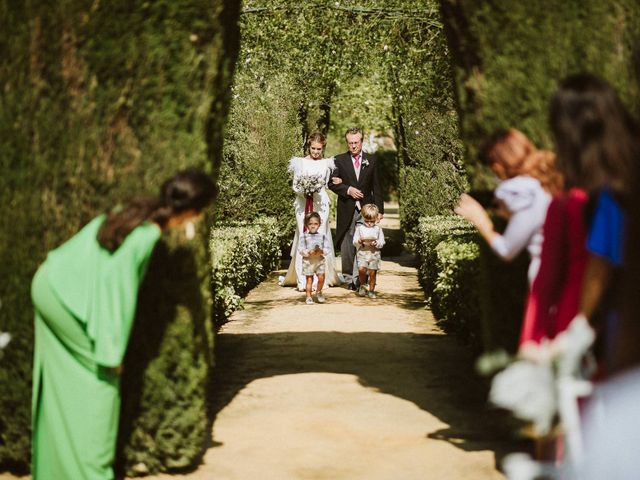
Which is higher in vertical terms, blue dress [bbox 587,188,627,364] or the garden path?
blue dress [bbox 587,188,627,364]

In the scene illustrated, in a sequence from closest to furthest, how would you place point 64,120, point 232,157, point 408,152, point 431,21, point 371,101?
point 64,120, point 431,21, point 232,157, point 408,152, point 371,101

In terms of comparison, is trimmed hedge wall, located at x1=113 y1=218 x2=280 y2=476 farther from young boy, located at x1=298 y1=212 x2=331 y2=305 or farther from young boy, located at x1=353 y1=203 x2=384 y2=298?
young boy, located at x1=353 y1=203 x2=384 y2=298

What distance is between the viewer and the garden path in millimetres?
5473

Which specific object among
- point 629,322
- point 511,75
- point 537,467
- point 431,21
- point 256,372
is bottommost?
point 256,372

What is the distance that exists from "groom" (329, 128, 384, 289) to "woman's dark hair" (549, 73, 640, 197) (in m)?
9.68

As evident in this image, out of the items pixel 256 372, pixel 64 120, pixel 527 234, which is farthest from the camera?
pixel 256 372

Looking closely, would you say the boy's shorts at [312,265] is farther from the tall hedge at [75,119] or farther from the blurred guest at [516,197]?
the blurred guest at [516,197]

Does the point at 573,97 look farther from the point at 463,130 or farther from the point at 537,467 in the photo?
the point at 463,130

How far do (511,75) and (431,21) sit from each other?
24.3ft

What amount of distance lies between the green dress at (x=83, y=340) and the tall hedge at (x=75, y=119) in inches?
18.2

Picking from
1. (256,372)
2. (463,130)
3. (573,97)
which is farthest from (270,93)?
(573,97)

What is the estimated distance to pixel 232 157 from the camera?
55.2ft

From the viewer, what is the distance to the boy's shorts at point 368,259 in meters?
12.5

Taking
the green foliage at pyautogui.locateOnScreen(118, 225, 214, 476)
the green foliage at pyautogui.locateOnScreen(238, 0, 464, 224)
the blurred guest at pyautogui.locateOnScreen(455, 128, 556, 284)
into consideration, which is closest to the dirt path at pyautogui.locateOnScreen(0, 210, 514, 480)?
the green foliage at pyautogui.locateOnScreen(118, 225, 214, 476)
